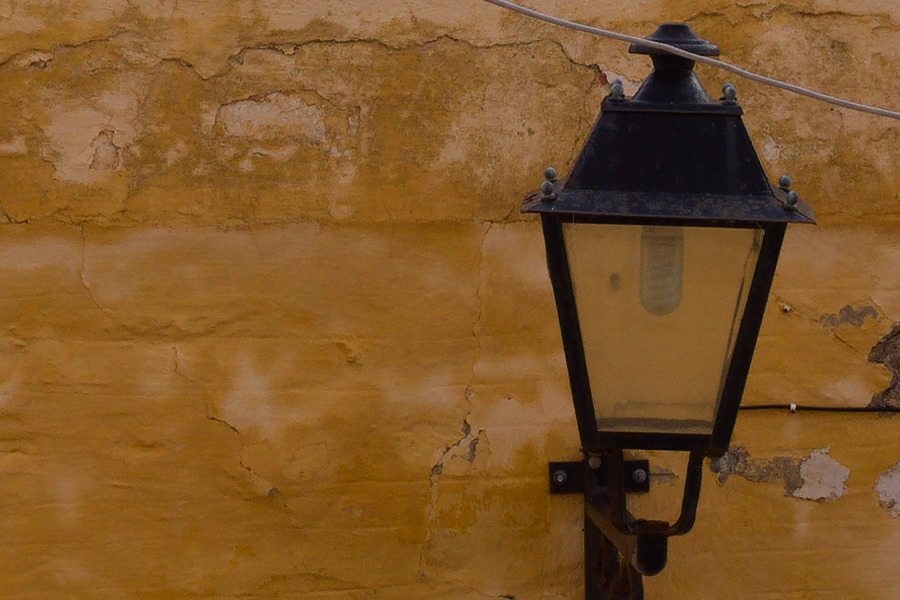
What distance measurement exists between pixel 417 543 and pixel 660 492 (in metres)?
0.52

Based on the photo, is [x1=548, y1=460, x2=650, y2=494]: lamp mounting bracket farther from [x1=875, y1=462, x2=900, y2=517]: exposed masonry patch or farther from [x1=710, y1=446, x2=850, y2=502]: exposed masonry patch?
[x1=875, y1=462, x2=900, y2=517]: exposed masonry patch

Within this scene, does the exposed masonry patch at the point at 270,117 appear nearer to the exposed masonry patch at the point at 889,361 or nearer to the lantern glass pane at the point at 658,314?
the lantern glass pane at the point at 658,314

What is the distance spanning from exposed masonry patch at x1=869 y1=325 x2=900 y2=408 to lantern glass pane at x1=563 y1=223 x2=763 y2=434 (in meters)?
0.84

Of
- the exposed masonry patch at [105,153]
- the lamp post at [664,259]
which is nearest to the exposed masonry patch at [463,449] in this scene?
the lamp post at [664,259]

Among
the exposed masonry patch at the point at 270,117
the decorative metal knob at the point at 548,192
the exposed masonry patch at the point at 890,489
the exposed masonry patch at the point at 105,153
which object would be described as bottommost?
the exposed masonry patch at the point at 890,489

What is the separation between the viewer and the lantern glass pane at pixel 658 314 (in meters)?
1.64

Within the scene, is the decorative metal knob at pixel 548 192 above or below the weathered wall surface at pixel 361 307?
above

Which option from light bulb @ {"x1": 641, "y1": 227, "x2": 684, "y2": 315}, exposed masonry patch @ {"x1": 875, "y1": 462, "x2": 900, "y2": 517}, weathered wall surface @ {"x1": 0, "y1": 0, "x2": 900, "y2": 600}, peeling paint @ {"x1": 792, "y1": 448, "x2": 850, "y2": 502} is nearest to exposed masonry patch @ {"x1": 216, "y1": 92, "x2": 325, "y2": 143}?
weathered wall surface @ {"x1": 0, "y1": 0, "x2": 900, "y2": 600}

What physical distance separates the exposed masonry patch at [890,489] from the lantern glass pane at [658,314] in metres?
0.86

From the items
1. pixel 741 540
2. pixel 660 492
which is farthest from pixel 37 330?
pixel 741 540

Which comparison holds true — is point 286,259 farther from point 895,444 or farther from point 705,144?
point 895,444

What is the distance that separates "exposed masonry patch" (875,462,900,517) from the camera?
2377mm

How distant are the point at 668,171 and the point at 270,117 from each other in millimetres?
988

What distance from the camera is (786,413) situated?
238 centimetres
